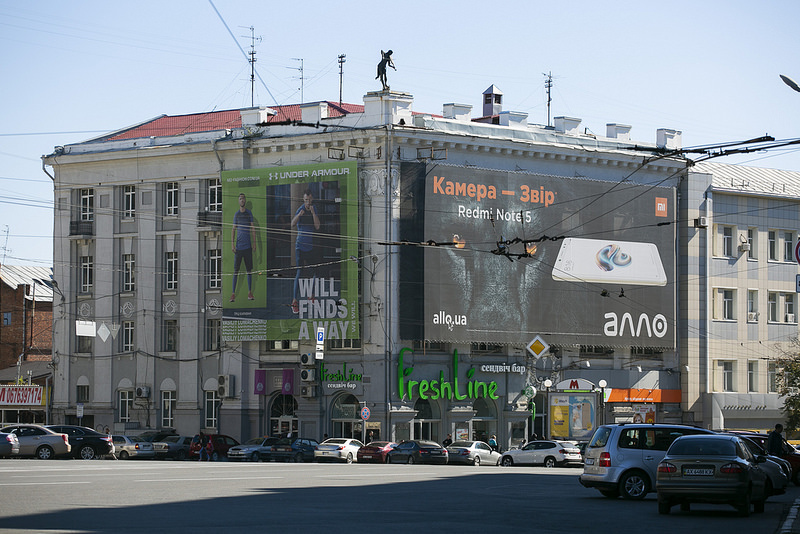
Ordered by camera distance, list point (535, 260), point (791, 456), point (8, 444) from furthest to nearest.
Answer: point (535, 260), point (8, 444), point (791, 456)

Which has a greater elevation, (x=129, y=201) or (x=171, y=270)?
(x=129, y=201)

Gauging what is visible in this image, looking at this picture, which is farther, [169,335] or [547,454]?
[169,335]

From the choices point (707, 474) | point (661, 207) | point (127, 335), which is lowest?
point (707, 474)

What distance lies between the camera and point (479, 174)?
175 feet

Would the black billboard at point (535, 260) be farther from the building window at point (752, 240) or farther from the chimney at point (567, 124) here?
the building window at point (752, 240)

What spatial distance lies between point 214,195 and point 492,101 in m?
16.2

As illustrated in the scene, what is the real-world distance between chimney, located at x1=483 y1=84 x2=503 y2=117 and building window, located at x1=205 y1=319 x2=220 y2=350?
18.8 metres

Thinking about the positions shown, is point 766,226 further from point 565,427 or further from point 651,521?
point 651,521

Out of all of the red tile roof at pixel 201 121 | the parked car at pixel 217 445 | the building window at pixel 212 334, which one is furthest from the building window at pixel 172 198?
the parked car at pixel 217 445

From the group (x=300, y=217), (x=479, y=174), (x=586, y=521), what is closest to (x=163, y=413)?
(x=300, y=217)

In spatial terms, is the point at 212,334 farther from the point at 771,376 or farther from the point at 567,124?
the point at 771,376

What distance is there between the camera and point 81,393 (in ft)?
194

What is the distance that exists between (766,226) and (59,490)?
48952 millimetres

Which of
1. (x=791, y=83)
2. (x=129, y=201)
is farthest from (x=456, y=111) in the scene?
(x=791, y=83)
